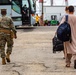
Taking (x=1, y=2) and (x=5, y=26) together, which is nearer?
(x=5, y=26)

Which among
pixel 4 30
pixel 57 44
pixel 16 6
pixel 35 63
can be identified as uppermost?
pixel 4 30

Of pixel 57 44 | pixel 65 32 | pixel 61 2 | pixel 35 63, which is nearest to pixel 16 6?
pixel 35 63

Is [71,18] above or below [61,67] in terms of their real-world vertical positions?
above

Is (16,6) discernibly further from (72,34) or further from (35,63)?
(72,34)

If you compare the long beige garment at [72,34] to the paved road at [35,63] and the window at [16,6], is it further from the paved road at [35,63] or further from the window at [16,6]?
the window at [16,6]

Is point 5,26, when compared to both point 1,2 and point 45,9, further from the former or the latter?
point 45,9

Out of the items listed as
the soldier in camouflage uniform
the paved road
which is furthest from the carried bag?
the soldier in camouflage uniform

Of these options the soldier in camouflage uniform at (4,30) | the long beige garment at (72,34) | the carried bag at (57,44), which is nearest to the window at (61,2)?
the carried bag at (57,44)

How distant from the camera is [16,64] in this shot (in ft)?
36.4

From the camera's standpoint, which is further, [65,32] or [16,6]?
[16,6]

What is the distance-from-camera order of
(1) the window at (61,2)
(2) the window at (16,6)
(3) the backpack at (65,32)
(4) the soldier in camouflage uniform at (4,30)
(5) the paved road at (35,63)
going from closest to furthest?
(5) the paved road at (35,63) < (3) the backpack at (65,32) < (4) the soldier in camouflage uniform at (4,30) < (2) the window at (16,6) < (1) the window at (61,2)

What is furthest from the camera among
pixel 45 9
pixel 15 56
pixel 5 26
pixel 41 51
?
pixel 45 9

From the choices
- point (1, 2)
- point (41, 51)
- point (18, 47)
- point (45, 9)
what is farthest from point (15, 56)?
point (45, 9)

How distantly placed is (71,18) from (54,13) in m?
40.7
